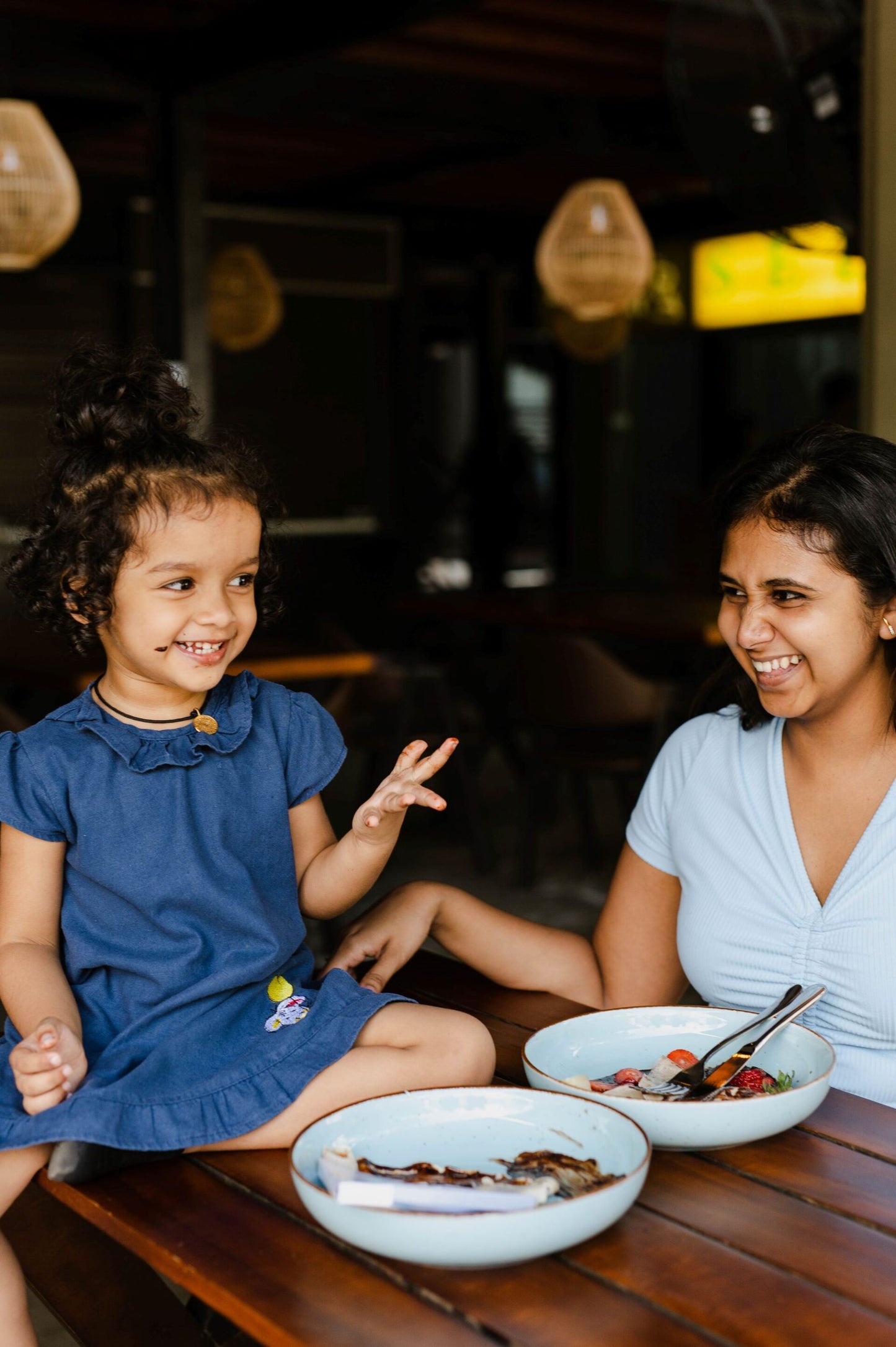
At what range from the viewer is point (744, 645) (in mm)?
1588

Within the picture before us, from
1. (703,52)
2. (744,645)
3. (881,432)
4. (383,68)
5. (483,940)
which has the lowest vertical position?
(483,940)

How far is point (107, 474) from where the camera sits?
145 centimetres

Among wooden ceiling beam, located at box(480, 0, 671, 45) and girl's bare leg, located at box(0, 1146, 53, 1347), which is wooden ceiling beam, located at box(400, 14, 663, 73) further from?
girl's bare leg, located at box(0, 1146, 53, 1347)

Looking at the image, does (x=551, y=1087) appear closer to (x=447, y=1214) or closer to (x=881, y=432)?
(x=447, y=1214)

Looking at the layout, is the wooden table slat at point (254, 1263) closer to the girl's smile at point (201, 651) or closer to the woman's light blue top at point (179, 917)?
the woman's light blue top at point (179, 917)

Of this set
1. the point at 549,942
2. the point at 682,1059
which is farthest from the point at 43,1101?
the point at 549,942

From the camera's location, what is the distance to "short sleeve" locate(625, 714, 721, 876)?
1.79m

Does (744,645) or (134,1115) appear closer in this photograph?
(134,1115)

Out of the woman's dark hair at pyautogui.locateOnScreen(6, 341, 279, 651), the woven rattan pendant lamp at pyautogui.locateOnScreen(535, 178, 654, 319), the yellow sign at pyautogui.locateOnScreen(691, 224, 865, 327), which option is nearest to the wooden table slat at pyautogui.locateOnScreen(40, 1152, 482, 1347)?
the woman's dark hair at pyautogui.locateOnScreen(6, 341, 279, 651)

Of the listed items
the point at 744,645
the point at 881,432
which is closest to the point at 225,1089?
the point at 744,645

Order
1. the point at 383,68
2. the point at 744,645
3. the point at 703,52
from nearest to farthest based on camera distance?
the point at 744,645
the point at 703,52
the point at 383,68

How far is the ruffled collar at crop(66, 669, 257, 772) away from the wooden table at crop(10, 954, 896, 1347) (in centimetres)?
40

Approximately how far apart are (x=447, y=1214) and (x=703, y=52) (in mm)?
3085

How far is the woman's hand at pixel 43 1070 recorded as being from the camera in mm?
1220
